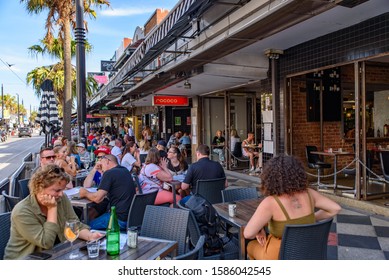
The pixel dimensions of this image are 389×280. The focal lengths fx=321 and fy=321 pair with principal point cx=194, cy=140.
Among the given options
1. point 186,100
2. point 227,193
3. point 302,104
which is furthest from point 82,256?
point 186,100

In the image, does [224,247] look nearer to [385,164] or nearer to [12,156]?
[385,164]

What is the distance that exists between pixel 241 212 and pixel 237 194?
0.76m

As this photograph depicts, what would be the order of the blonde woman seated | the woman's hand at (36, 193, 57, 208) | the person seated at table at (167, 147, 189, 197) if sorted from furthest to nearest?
the person seated at table at (167, 147, 189, 197) < the blonde woman seated < the woman's hand at (36, 193, 57, 208)

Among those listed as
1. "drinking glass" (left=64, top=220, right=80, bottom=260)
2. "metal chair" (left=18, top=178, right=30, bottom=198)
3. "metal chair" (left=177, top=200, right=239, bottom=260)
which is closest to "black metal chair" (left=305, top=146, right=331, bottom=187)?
"metal chair" (left=177, top=200, right=239, bottom=260)

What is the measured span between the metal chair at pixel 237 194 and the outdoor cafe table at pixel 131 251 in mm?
1512

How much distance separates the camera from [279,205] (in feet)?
8.00

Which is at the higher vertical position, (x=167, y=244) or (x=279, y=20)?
(x=279, y=20)

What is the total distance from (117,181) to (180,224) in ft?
4.33

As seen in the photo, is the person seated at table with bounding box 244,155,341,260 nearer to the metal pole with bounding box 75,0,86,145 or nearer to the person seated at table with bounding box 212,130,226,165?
the metal pole with bounding box 75,0,86,145

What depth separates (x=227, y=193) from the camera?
12.8 feet

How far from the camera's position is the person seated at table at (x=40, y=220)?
2271 millimetres

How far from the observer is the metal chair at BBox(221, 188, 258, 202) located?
12.7 feet

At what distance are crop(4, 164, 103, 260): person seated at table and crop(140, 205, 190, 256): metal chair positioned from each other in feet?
1.59

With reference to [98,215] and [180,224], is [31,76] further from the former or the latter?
[180,224]
